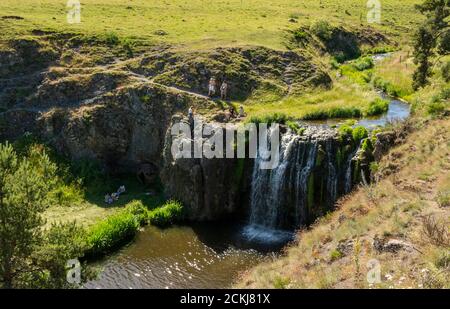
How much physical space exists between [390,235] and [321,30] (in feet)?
159

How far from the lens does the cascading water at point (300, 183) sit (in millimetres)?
32781

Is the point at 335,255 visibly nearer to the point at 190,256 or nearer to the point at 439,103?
the point at 190,256

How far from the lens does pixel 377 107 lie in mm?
39562

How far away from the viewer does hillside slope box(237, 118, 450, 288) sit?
57.9 feet

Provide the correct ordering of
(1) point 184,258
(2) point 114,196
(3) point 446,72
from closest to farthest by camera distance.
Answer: (1) point 184,258
(2) point 114,196
(3) point 446,72

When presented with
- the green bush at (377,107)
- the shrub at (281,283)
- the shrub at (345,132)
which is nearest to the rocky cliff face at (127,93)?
the shrub at (345,132)

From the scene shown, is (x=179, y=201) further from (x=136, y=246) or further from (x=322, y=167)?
(x=322, y=167)

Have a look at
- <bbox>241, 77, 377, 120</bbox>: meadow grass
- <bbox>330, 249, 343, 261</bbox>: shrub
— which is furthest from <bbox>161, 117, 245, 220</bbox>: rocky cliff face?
<bbox>330, 249, 343, 261</bbox>: shrub

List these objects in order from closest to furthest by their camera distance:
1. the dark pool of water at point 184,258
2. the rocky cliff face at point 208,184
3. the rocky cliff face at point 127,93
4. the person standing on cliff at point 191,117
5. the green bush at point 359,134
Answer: the dark pool of water at point 184,258 → the green bush at point 359,134 → the rocky cliff face at point 208,184 → the person standing on cliff at point 191,117 → the rocky cliff face at point 127,93

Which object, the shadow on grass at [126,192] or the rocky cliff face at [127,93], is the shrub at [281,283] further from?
the shadow on grass at [126,192]

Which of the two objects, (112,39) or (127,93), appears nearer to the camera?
(127,93)

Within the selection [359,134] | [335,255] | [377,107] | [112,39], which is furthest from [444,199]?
[112,39]

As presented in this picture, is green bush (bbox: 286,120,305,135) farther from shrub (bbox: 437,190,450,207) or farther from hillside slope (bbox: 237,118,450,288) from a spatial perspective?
shrub (bbox: 437,190,450,207)

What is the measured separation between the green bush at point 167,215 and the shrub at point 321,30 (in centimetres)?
3763
